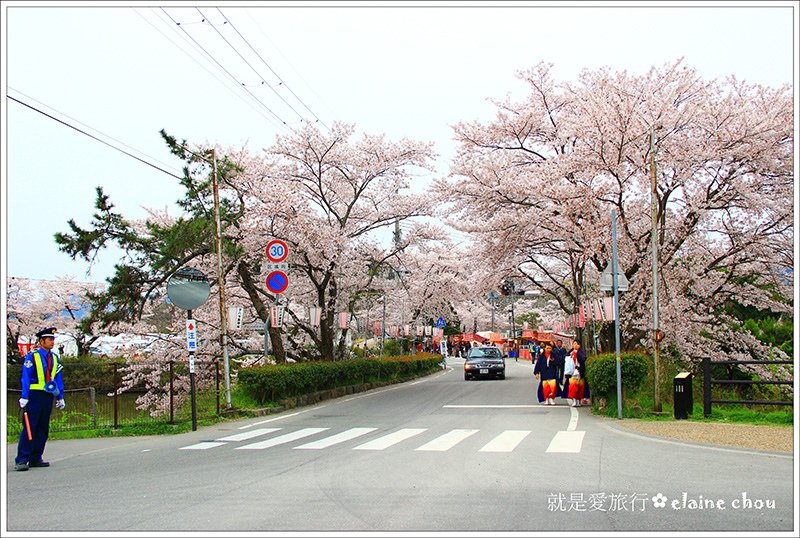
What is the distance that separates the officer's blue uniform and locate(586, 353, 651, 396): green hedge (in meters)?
11.5

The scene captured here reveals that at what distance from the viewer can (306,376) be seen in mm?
19734

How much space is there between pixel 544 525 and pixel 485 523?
1.60 feet

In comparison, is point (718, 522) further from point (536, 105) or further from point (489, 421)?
point (536, 105)

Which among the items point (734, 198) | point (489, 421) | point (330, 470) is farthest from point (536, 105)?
point (330, 470)

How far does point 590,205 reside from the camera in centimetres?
2041

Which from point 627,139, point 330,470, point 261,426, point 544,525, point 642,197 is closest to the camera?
point 544,525

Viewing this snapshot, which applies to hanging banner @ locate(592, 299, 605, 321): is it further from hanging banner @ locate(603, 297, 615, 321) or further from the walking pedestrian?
the walking pedestrian

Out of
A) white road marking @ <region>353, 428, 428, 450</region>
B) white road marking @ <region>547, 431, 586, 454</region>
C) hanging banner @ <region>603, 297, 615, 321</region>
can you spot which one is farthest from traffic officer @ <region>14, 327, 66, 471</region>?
hanging banner @ <region>603, 297, 615, 321</region>

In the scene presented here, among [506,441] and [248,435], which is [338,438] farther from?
[506,441]

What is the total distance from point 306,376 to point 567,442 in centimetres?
1031

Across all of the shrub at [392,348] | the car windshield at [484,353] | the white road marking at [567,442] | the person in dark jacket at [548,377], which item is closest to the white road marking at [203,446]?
the white road marking at [567,442]

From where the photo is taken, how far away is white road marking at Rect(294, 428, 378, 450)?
430 inches

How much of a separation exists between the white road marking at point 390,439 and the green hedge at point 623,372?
512cm

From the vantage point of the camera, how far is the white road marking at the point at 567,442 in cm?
1010
